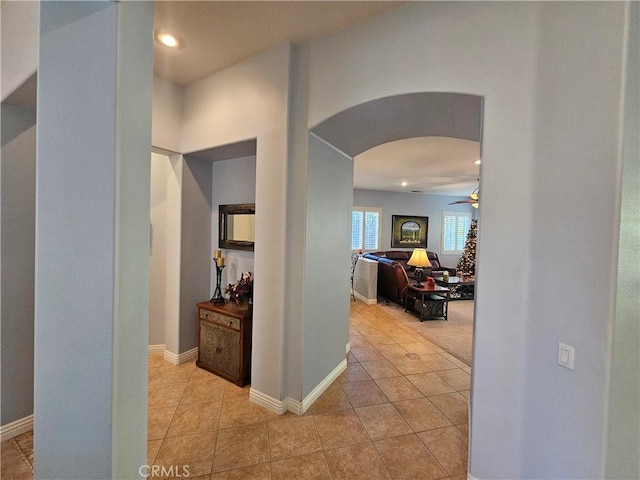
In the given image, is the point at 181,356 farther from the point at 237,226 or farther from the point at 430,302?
the point at 430,302

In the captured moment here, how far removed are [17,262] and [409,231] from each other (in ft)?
27.0

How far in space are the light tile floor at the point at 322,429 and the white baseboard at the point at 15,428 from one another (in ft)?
0.39

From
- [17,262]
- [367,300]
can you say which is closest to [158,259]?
[17,262]

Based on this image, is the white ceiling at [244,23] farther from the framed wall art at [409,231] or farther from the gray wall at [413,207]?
the framed wall art at [409,231]

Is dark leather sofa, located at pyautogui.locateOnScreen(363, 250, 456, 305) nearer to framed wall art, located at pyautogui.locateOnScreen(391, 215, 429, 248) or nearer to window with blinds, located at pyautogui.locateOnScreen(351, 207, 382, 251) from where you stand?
window with blinds, located at pyautogui.locateOnScreen(351, 207, 382, 251)

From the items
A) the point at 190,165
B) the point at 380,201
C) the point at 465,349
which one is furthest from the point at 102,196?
the point at 380,201

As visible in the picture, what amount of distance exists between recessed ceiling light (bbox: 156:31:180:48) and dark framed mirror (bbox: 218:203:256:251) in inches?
57.8

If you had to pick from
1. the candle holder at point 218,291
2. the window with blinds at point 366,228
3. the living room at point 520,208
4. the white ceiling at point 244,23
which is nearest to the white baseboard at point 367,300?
the window with blinds at point 366,228

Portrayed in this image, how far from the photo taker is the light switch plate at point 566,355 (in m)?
1.27

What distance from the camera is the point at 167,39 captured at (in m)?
2.10

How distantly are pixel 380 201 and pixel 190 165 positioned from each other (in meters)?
6.05

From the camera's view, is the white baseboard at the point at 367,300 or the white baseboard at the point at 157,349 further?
the white baseboard at the point at 367,300

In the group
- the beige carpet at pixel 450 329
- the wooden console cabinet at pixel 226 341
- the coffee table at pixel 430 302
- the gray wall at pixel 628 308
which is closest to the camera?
the gray wall at pixel 628 308

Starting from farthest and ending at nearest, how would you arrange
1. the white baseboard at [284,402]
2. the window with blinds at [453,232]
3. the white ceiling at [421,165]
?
the window with blinds at [453,232] → the white ceiling at [421,165] → the white baseboard at [284,402]
